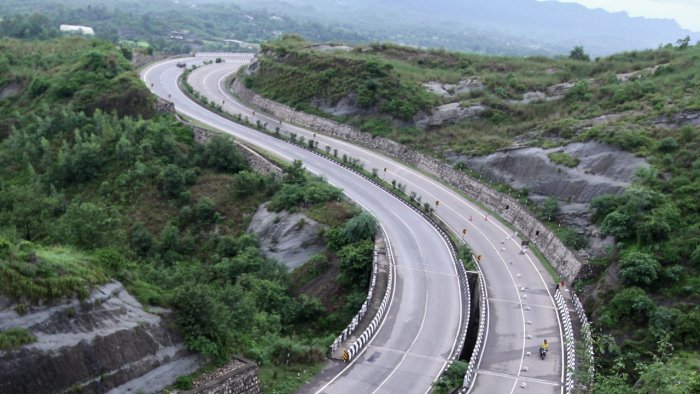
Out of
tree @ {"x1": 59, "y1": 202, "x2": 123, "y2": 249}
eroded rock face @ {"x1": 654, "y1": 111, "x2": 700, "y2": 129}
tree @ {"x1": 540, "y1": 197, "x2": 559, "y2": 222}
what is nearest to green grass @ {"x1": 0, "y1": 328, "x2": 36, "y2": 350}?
tree @ {"x1": 59, "y1": 202, "x2": 123, "y2": 249}

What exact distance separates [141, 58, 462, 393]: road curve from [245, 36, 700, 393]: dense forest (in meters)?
7.95

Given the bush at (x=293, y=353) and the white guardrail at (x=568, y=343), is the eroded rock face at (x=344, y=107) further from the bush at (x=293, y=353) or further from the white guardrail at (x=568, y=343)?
the bush at (x=293, y=353)

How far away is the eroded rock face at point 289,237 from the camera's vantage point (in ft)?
142

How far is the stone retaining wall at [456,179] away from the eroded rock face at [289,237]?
1699 cm

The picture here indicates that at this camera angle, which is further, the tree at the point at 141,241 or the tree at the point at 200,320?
the tree at the point at 141,241

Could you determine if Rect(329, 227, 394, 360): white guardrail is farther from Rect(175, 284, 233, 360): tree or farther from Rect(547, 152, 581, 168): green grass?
Rect(547, 152, 581, 168): green grass

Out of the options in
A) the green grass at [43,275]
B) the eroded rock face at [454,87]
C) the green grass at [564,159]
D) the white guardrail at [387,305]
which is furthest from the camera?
the eroded rock face at [454,87]

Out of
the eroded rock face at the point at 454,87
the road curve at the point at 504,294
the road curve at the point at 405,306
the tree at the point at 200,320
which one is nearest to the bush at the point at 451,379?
the road curve at the point at 405,306

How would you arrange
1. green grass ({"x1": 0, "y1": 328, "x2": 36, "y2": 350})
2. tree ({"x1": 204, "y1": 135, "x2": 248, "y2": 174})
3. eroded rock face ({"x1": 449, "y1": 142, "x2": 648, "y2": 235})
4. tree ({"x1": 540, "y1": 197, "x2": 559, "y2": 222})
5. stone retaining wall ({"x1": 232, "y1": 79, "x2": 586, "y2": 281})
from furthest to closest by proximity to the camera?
1. tree ({"x1": 204, "y1": 135, "x2": 248, "y2": 174})
2. tree ({"x1": 540, "y1": 197, "x2": 559, "y2": 222})
3. eroded rock face ({"x1": 449, "y1": 142, "x2": 648, "y2": 235})
4. stone retaining wall ({"x1": 232, "y1": 79, "x2": 586, "y2": 281})
5. green grass ({"x1": 0, "y1": 328, "x2": 36, "y2": 350})

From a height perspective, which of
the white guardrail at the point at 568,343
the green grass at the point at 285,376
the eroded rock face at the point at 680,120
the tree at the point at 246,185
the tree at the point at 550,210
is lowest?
the green grass at the point at 285,376

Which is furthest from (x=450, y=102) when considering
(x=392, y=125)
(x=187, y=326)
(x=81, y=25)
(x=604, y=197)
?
(x=81, y=25)

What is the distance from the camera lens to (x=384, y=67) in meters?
74.6

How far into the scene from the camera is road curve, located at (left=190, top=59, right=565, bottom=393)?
2944 centimetres

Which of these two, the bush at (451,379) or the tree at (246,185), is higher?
the tree at (246,185)
